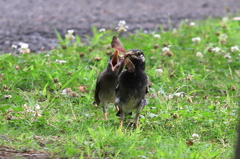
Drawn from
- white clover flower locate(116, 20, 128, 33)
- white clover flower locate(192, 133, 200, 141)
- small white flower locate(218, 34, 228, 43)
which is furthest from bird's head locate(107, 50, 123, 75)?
small white flower locate(218, 34, 228, 43)

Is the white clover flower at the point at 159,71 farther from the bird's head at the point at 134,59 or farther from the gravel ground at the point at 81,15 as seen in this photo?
the gravel ground at the point at 81,15

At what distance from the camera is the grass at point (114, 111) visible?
14.6ft

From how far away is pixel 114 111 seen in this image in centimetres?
610

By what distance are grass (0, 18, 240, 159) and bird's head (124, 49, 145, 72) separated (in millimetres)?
609

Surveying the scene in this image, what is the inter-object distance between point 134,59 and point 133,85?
295 millimetres

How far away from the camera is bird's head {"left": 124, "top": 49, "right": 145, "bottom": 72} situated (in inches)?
205

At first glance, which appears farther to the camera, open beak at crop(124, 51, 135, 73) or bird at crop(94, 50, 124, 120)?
bird at crop(94, 50, 124, 120)

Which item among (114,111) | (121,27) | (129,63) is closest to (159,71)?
(121,27)

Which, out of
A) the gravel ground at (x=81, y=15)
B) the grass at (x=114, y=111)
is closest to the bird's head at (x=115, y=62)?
the grass at (x=114, y=111)

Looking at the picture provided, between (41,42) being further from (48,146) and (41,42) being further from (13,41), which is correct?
(48,146)

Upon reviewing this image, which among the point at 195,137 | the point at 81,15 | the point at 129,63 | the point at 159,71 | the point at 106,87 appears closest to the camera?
the point at 195,137

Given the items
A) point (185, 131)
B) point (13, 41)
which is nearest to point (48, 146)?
point (185, 131)

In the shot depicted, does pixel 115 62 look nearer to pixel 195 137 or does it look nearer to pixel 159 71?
pixel 195 137

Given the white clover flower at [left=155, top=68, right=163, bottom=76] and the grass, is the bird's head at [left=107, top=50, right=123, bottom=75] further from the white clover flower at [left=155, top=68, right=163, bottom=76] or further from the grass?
the white clover flower at [left=155, top=68, right=163, bottom=76]
